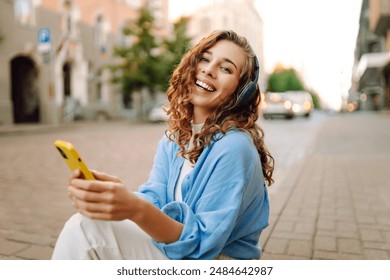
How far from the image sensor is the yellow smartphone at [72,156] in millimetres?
975

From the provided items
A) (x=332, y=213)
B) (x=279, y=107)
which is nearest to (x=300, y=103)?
(x=279, y=107)

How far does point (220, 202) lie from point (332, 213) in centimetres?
252

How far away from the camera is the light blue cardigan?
1208 millimetres

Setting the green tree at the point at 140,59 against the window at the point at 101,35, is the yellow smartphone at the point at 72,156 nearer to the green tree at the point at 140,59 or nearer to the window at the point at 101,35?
the window at the point at 101,35

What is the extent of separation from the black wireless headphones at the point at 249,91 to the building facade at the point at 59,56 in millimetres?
7881

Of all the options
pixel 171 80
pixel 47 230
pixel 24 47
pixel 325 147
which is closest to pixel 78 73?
pixel 24 47

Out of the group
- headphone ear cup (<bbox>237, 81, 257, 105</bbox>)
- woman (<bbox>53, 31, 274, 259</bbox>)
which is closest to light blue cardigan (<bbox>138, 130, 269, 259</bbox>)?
woman (<bbox>53, 31, 274, 259</bbox>)

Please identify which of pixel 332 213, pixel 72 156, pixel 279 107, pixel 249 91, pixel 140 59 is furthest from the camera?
pixel 279 107

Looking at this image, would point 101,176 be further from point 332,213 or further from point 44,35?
point 44,35

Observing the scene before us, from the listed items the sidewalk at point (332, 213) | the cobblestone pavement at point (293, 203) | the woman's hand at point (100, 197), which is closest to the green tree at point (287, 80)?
the cobblestone pavement at point (293, 203)

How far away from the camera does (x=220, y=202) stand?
47.9 inches

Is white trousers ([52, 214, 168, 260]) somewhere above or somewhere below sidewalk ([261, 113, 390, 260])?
above

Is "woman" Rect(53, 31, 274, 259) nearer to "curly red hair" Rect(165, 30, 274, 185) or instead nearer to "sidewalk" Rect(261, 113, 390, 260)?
"curly red hair" Rect(165, 30, 274, 185)

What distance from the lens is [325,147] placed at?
850cm
